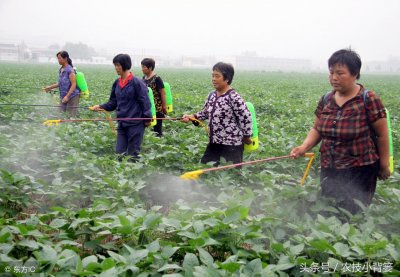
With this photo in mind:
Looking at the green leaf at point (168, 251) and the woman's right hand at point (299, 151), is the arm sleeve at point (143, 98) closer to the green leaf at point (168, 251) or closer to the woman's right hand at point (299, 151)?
the woman's right hand at point (299, 151)

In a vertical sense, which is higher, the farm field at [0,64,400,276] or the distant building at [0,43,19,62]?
the distant building at [0,43,19,62]

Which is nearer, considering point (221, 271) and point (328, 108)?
point (221, 271)

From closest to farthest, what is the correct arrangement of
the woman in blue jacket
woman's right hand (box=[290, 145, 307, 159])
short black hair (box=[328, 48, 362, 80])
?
1. short black hair (box=[328, 48, 362, 80])
2. woman's right hand (box=[290, 145, 307, 159])
3. the woman in blue jacket

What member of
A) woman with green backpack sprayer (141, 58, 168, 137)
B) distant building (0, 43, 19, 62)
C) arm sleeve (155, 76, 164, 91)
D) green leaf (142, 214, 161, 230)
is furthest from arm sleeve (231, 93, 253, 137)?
distant building (0, 43, 19, 62)

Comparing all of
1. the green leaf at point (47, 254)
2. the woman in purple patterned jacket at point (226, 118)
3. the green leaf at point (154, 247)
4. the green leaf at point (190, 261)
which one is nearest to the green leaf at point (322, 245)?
the green leaf at point (190, 261)

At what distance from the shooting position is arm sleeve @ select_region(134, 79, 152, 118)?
4871 millimetres

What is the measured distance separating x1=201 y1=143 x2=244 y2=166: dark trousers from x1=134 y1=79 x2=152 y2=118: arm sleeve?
103cm

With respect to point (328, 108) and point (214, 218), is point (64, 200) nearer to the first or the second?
point (214, 218)

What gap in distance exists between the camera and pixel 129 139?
5012mm

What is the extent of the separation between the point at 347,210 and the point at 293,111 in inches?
353

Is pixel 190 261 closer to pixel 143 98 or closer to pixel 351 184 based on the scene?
pixel 351 184

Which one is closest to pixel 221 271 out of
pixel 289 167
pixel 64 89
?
pixel 289 167

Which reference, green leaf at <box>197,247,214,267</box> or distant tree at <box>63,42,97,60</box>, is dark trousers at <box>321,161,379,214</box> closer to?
green leaf at <box>197,247,214,267</box>

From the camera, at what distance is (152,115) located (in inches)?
203
